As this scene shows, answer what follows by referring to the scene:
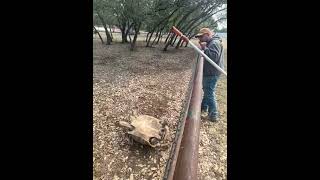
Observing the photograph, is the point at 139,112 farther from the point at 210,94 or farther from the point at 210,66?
the point at 210,66

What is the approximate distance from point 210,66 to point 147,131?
3.77ft

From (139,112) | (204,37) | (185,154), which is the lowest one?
(139,112)

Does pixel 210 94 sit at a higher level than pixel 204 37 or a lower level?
lower

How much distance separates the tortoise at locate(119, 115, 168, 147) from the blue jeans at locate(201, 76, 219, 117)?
31.9 inches

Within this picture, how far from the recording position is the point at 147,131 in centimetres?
256

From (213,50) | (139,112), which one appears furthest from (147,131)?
(213,50)

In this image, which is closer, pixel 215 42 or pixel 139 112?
pixel 215 42

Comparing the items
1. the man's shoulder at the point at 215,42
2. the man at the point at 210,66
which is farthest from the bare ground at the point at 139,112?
the man's shoulder at the point at 215,42

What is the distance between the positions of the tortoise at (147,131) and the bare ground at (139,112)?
0.10 m

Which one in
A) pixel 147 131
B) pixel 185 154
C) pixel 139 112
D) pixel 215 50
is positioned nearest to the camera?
pixel 185 154

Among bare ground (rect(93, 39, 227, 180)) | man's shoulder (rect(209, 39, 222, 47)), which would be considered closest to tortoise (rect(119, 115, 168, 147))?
bare ground (rect(93, 39, 227, 180))

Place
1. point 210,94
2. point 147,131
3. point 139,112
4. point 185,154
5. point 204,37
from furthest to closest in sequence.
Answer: point 139,112 < point 210,94 < point 204,37 < point 147,131 < point 185,154
